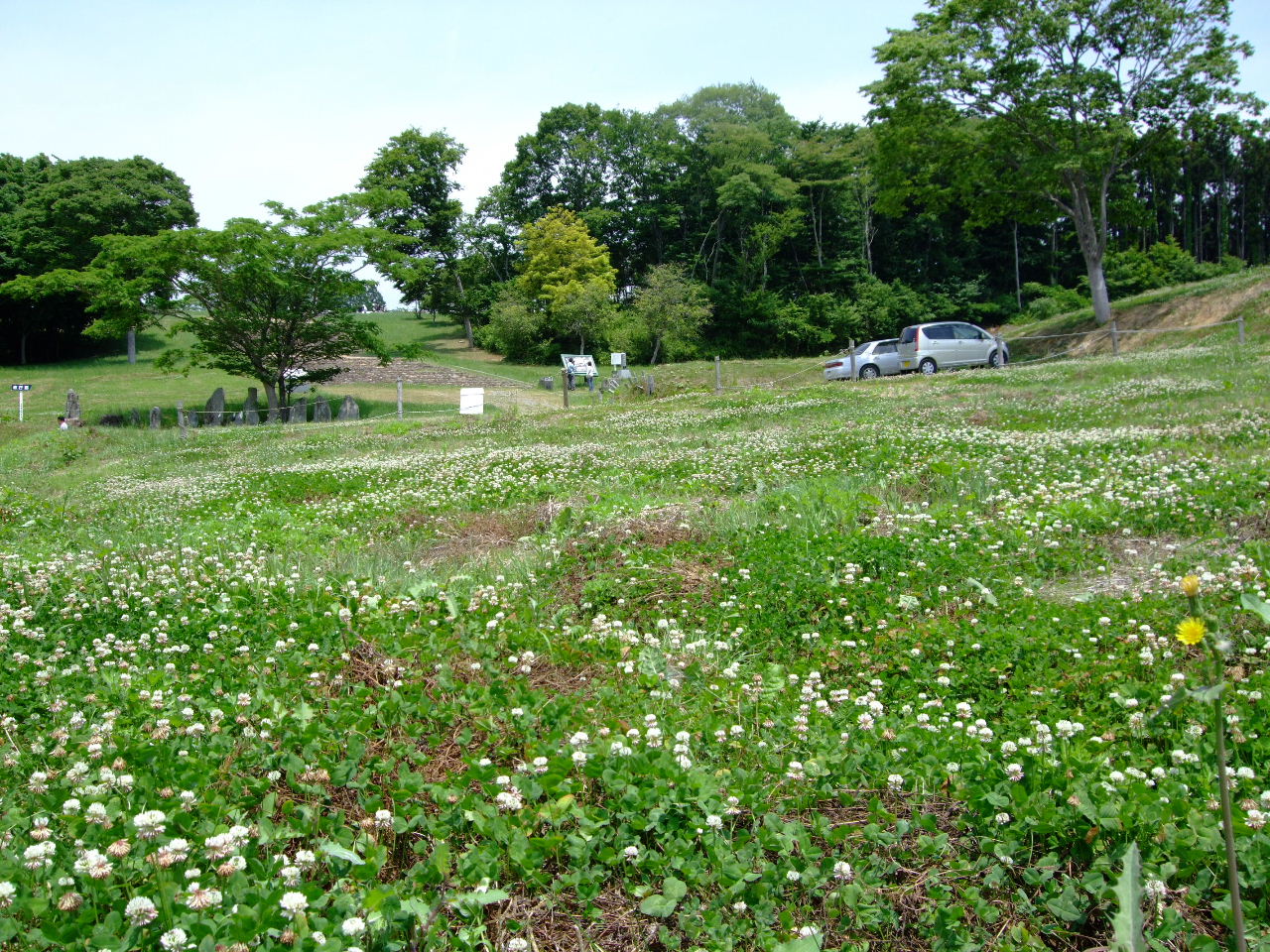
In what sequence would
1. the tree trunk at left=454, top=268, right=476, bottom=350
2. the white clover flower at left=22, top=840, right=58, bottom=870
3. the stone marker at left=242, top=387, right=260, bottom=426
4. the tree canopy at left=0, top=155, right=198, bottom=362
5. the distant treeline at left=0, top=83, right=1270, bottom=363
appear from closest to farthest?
the white clover flower at left=22, top=840, right=58, bottom=870, the stone marker at left=242, top=387, right=260, bottom=426, the tree canopy at left=0, top=155, right=198, bottom=362, the distant treeline at left=0, top=83, right=1270, bottom=363, the tree trunk at left=454, top=268, right=476, bottom=350

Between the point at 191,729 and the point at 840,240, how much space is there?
6853 cm

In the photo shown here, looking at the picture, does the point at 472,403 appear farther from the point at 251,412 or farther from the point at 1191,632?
the point at 1191,632

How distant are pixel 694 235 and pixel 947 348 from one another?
3998cm

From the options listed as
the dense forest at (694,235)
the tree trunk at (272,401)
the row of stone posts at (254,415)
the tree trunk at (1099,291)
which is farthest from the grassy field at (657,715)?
the dense forest at (694,235)

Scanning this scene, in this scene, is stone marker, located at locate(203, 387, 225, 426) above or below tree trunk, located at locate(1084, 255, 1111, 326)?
below

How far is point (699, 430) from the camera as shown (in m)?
18.2

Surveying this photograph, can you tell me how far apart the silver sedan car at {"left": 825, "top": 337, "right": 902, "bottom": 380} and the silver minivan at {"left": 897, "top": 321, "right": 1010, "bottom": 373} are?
0.74m

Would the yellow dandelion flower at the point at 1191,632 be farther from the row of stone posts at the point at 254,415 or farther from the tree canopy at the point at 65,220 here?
the tree canopy at the point at 65,220

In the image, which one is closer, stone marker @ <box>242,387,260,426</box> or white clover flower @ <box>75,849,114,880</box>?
white clover flower @ <box>75,849,114,880</box>

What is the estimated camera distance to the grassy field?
8.96 ft

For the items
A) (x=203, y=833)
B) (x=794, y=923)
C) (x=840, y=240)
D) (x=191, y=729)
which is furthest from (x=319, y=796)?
A: (x=840, y=240)

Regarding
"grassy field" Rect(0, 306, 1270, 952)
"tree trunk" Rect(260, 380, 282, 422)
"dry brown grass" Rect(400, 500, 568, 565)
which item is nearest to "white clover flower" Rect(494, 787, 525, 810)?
"grassy field" Rect(0, 306, 1270, 952)

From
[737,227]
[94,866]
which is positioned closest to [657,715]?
[94,866]

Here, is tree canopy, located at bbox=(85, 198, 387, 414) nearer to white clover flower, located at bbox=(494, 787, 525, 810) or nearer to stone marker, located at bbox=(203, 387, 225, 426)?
stone marker, located at bbox=(203, 387, 225, 426)
